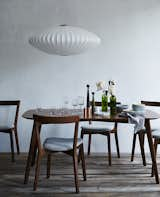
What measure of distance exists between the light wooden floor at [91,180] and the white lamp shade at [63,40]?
1298 mm

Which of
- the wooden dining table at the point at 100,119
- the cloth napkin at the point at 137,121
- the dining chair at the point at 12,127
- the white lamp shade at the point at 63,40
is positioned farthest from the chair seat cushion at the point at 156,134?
the dining chair at the point at 12,127

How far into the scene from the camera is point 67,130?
4.19 meters

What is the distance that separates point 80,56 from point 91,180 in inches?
67.9

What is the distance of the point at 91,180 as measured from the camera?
3105 mm

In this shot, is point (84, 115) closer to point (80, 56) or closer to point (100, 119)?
point (100, 119)

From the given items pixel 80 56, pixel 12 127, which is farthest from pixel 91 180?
pixel 80 56

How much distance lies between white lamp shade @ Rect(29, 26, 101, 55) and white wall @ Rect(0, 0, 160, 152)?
1.24 metres

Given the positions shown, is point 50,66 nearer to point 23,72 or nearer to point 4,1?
point 23,72

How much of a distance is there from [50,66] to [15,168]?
141 centimetres

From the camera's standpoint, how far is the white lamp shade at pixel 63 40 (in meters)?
2.75

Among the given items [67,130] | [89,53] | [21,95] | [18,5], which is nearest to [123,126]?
[67,130]

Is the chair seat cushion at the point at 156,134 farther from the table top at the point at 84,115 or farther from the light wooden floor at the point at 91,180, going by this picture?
the light wooden floor at the point at 91,180

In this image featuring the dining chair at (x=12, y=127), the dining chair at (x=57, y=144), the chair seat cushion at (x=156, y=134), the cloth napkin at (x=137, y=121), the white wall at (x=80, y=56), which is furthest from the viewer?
the white wall at (x=80, y=56)

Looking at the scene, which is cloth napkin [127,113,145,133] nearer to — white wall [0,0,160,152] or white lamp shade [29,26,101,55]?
white lamp shade [29,26,101,55]
